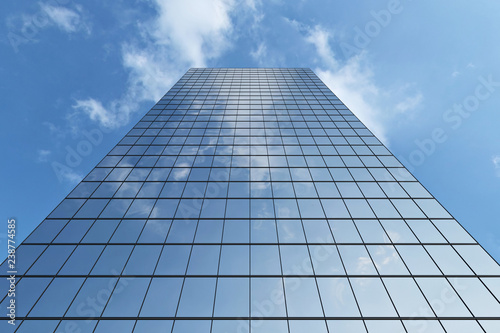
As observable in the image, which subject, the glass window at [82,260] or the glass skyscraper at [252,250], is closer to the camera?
the glass skyscraper at [252,250]

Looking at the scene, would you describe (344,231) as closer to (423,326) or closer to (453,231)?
(423,326)

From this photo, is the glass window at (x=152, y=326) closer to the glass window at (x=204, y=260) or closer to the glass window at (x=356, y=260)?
the glass window at (x=204, y=260)

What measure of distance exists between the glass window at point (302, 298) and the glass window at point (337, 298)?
1.01ft

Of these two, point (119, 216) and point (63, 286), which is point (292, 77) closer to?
point (119, 216)

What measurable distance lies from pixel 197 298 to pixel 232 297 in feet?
5.01

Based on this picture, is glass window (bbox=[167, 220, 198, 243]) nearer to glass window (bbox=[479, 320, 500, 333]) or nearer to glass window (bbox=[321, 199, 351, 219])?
glass window (bbox=[321, 199, 351, 219])


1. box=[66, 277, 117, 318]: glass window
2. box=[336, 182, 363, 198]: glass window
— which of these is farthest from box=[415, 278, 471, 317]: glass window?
box=[66, 277, 117, 318]: glass window

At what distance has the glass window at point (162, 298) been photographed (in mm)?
10758

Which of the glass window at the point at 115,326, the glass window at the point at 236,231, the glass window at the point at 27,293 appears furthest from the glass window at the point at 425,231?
the glass window at the point at 27,293

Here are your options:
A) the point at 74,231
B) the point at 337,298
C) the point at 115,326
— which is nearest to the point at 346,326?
the point at 337,298

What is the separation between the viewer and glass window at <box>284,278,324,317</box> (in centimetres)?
1059

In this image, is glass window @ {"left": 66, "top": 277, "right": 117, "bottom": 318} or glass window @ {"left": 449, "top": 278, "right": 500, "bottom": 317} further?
glass window @ {"left": 66, "top": 277, "right": 117, "bottom": 318}

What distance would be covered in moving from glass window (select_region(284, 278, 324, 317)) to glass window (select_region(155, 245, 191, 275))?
503 centimetres

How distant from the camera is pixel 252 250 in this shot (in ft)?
43.4
